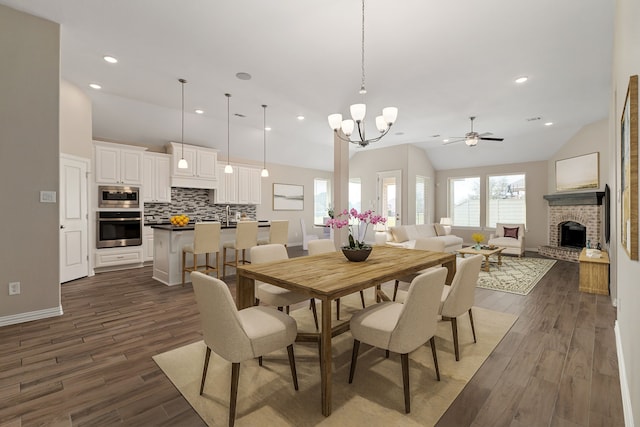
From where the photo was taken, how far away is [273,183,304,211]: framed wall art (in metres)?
8.82

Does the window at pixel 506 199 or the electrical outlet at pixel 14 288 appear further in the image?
the window at pixel 506 199

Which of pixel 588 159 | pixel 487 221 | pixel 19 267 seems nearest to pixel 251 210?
pixel 19 267

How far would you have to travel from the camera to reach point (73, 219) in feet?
15.1

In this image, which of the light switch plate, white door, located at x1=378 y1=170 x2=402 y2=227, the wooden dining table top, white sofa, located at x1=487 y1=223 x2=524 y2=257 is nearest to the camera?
the wooden dining table top

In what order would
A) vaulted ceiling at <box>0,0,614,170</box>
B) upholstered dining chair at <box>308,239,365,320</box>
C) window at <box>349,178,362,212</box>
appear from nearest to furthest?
vaulted ceiling at <box>0,0,614,170</box> < upholstered dining chair at <box>308,239,365,320</box> < window at <box>349,178,362,212</box>

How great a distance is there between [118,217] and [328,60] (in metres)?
4.74

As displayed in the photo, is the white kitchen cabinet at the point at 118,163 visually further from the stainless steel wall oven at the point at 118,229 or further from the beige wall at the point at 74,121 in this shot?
the stainless steel wall oven at the point at 118,229

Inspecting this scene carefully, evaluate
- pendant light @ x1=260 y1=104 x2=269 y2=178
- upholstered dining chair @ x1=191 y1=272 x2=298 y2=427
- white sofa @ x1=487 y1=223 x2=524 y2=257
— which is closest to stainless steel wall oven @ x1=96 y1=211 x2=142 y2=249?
pendant light @ x1=260 y1=104 x2=269 y2=178

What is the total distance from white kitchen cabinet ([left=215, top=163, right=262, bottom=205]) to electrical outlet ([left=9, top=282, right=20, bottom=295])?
4425mm

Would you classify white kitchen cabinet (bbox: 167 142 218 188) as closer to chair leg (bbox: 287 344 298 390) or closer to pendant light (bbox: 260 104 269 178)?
pendant light (bbox: 260 104 269 178)

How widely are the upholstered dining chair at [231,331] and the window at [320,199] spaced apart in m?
8.18

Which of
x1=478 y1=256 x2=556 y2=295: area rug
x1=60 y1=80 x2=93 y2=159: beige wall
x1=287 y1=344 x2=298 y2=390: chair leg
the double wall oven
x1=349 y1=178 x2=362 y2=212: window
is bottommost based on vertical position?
x1=478 y1=256 x2=556 y2=295: area rug

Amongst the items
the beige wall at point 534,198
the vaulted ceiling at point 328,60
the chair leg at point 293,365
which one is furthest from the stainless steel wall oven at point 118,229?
the beige wall at point 534,198

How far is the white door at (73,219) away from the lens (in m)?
4.39
